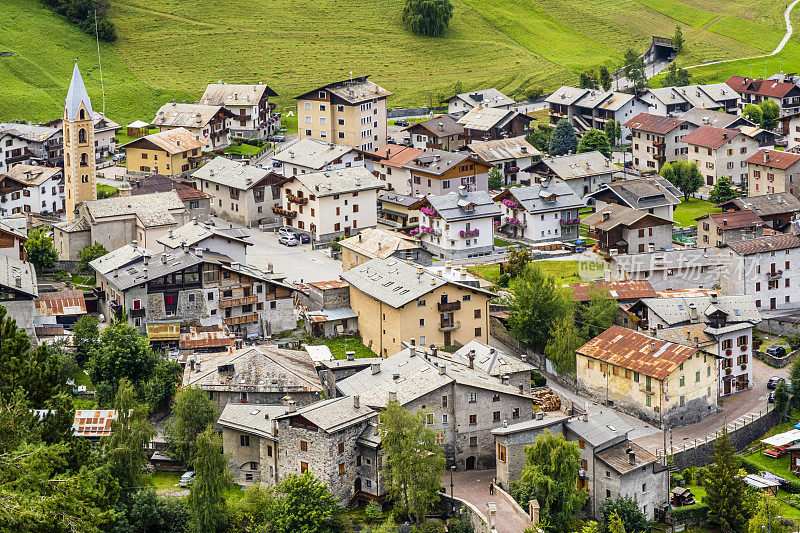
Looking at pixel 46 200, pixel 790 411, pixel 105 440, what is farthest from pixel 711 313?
pixel 46 200

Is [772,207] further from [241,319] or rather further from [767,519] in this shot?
[767,519]

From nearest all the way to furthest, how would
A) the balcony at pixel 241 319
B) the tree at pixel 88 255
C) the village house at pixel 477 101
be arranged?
the balcony at pixel 241 319, the tree at pixel 88 255, the village house at pixel 477 101

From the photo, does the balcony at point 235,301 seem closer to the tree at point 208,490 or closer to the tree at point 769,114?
the tree at point 208,490

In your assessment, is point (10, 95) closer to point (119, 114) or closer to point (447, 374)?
point (119, 114)

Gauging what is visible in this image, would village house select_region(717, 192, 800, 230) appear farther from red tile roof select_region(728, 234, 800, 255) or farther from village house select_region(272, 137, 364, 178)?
village house select_region(272, 137, 364, 178)

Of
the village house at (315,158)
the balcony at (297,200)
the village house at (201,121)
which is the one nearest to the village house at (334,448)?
the balcony at (297,200)

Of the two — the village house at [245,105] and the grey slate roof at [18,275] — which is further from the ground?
the village house at [245,105]
